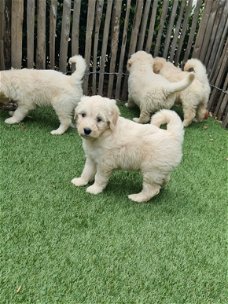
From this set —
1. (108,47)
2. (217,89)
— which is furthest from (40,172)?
(217,89)

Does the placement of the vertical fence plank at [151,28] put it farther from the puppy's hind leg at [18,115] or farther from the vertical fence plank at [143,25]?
the puppy's hind leg at [18,115]

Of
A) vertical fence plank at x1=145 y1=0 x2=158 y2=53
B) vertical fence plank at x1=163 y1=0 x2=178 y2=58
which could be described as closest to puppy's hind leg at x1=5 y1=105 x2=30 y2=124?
vertical fence plank at x1=145 y1=0 x2=158 y2=53

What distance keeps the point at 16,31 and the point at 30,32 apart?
22 cm

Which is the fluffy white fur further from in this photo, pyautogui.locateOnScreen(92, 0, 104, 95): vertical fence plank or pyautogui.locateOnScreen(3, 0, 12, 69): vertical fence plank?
pyautogui.locateOnScreen(3, 0, 12, 69): vertical fence plank

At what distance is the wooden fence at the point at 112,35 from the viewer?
564cm

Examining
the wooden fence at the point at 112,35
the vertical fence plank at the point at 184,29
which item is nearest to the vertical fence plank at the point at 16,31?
the wooden fence at the point at 112,35

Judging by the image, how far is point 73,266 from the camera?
10.2 ft

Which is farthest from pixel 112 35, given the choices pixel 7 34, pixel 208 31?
pixel 208 31

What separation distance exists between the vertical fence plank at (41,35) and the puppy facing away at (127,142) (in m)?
2.38

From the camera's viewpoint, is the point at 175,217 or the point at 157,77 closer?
the point at 175,217

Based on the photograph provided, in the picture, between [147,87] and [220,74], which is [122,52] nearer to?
[147,87]

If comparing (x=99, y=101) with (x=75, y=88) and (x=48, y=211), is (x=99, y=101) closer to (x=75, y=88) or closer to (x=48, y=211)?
(x=48, y=211)

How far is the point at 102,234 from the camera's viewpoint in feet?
11.6

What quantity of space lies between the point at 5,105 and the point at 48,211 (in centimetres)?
273
